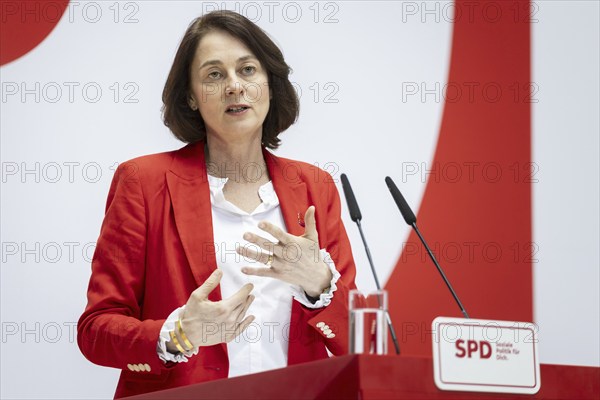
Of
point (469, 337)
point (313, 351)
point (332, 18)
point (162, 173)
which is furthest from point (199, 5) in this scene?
point (469, 337)

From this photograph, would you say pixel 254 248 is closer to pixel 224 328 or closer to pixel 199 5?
pixel 224 328

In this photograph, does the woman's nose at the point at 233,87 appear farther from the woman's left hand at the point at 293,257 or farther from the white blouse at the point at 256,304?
the woman's left hand at the point at 293,257

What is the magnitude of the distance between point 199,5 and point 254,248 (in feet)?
3.58

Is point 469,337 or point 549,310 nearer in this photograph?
point 469,337

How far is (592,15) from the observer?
328 centimetres

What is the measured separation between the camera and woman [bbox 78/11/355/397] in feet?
7.11

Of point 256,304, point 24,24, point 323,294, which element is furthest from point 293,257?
point 24,24

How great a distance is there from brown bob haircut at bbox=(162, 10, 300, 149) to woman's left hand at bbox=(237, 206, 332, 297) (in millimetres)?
594

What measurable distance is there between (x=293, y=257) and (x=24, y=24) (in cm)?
134

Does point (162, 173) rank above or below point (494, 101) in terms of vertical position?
below

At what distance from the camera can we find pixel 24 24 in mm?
2961

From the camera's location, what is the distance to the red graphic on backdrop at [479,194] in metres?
3.02

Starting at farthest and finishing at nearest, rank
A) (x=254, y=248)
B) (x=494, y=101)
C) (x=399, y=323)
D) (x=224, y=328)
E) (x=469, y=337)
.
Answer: (x=494, y=101)
(x=399, y=323)
(x=254, y=248)
(x=224, y=328)
(x=469, y=337)

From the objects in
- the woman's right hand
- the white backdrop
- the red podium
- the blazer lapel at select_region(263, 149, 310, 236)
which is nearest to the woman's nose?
the blazer lapel at select_region(263, 149, 310, 236)
